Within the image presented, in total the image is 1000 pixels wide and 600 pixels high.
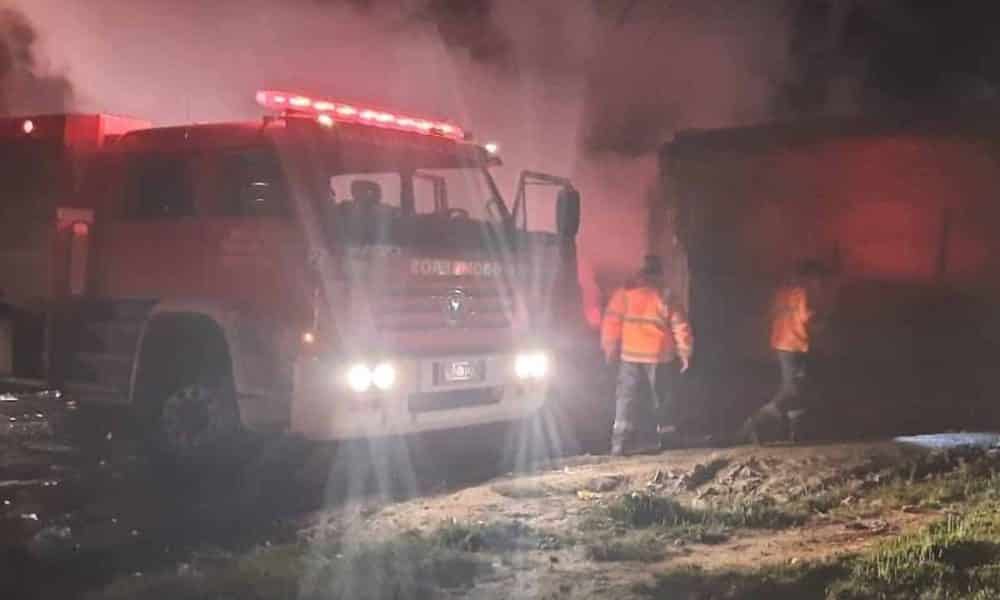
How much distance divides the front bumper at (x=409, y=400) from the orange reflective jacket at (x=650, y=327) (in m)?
0.79

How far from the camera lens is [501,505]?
663 centimetres

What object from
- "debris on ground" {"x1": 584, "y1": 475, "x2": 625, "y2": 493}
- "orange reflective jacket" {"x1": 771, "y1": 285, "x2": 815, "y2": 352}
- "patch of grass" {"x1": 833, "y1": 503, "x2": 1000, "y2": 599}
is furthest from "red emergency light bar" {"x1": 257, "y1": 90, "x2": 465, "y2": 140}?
"patch of grass" {"x1": 833, "y1": 503, "x2": 1000, "y2": 599}

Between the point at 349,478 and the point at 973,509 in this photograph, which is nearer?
the point at 973,509

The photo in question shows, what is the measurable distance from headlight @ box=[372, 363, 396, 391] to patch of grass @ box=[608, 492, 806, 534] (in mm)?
1568

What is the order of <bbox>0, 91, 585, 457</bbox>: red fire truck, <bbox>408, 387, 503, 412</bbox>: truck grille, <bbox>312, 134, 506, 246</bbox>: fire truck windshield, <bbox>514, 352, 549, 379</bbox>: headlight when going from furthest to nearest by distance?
<bbox>514, 352, 549, 379</bbox>: headlight, <bbox>408, 387, 503, 412</bbox>: truck grille, <bbox>312, 134, 506, 246</bbox>: fire truck windshield, <bbox>0, 91, 585, 457</bbox>: red fire truck

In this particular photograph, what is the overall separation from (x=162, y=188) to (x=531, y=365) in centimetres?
276

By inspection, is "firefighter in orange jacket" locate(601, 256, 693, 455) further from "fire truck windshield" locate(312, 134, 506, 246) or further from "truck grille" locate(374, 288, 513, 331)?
"fire truck windshield" locate(312, 134, 506, 246)

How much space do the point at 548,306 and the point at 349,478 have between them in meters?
1.80

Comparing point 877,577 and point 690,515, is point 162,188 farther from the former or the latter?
point 877,577

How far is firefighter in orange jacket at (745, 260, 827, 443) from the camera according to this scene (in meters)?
9.09

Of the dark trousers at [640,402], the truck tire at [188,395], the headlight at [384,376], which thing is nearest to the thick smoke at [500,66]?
the truck tire at [188,395]

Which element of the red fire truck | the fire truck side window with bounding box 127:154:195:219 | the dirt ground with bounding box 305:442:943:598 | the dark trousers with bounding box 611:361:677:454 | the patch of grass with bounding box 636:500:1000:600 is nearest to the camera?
the patch of grass with bounding box 636:500:1000:600

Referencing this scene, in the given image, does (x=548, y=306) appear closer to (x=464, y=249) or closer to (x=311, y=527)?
(x=464, y=249)

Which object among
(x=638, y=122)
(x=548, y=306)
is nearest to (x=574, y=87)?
(x=638, y=122)
